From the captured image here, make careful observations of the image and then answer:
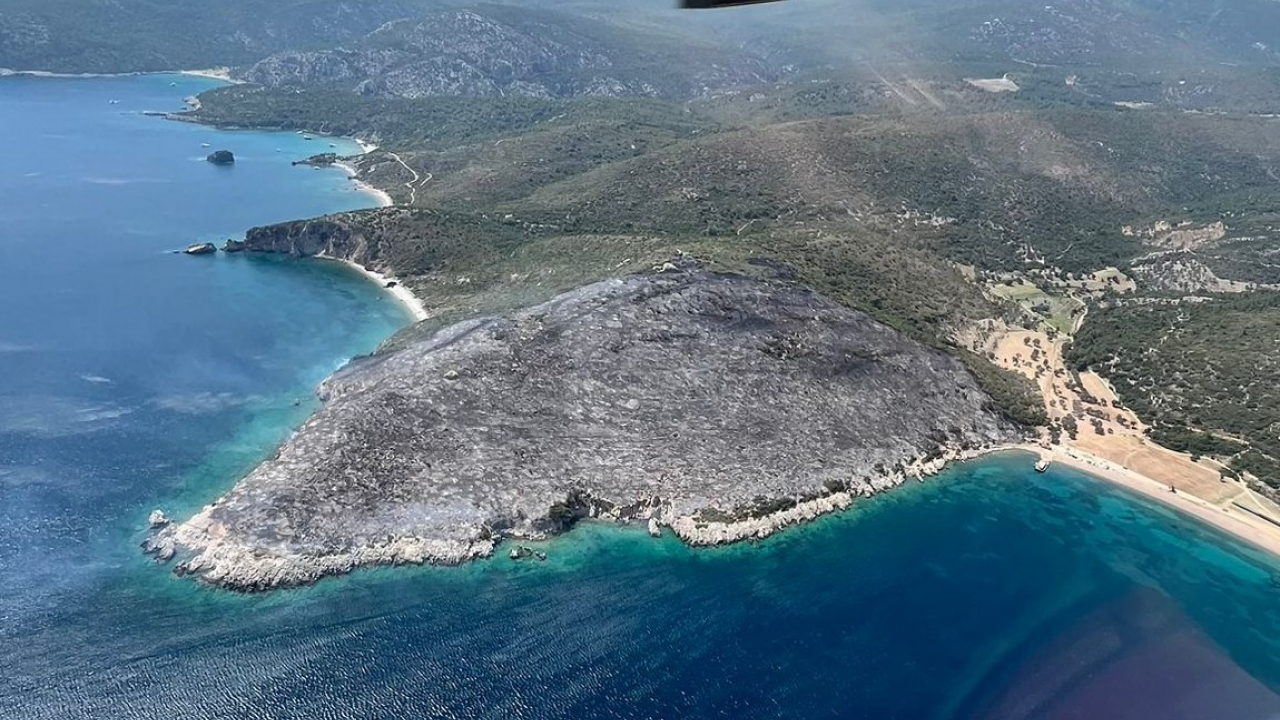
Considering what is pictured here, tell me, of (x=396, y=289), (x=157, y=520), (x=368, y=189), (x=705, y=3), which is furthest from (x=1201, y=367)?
(x=368, y=189)

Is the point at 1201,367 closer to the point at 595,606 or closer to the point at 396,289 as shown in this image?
the point at 595,606

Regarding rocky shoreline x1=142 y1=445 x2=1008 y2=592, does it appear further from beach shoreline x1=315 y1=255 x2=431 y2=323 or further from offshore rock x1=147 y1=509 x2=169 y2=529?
beach shoreline x1=315 y1=255 x2=431 y2=323

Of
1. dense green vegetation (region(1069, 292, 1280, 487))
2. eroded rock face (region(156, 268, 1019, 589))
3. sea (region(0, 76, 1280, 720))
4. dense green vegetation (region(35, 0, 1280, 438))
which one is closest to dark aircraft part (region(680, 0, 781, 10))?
sea (region(0, 76, 1280, 720))

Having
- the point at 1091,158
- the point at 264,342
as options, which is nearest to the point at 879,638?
the point at 264,342

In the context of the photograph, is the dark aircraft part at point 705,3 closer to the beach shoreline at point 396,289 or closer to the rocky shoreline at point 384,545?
the rocky shoreline at point 384,545

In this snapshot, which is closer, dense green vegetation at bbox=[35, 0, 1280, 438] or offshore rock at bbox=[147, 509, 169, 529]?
offshore rock at bbox=[147, 509, 169, 529]

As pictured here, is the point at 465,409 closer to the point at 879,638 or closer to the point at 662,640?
the point at 662,640

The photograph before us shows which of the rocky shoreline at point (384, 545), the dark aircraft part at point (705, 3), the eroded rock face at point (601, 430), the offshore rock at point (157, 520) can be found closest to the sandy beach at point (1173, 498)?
the eroded rock face at point (601, 430)
